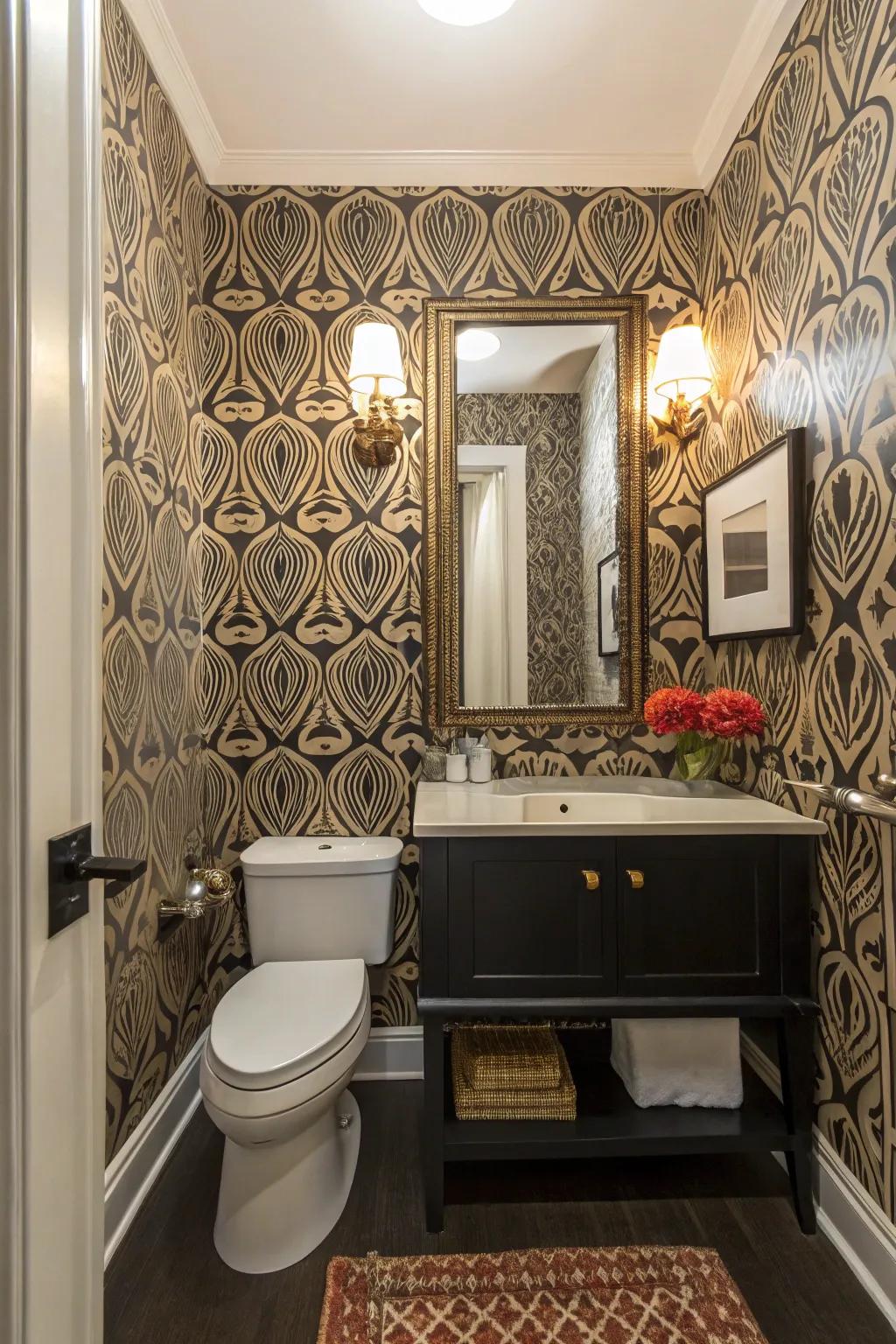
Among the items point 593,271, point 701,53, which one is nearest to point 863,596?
point 593,271

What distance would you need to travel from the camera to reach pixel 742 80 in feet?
5.77

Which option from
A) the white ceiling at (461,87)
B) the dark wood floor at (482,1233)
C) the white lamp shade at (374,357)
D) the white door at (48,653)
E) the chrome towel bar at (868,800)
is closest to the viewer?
the white door at (48,653)

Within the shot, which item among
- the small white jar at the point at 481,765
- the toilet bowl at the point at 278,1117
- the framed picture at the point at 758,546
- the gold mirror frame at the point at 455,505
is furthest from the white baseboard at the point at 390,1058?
the framed picture at the point at 758,546

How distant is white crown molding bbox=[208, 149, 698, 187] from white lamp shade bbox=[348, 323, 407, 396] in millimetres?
534

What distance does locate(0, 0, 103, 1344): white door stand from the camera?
0.63m

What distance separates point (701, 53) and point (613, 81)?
223 millimetres

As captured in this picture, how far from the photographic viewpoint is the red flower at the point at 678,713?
5.87 ft

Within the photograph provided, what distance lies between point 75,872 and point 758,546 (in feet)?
5.42

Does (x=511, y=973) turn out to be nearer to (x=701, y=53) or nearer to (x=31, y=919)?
(x=31, y=919)

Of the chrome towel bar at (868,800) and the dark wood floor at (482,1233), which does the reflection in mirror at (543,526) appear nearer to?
the chrome towel bar at (868,800)

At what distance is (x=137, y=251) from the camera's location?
159 centimetres

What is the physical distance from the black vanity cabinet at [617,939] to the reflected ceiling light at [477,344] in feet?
4.80

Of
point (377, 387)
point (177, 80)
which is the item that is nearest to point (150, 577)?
point (377, 387)

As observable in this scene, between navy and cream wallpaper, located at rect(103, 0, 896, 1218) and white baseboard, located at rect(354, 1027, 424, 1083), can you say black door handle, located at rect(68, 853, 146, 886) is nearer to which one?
navy and cream wallpaper, located at rect(103, 0, 896, 1218)
